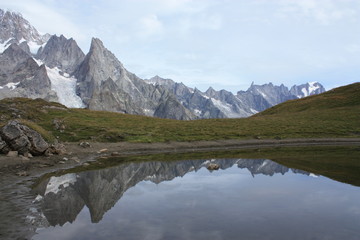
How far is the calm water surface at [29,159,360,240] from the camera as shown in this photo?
17094mm

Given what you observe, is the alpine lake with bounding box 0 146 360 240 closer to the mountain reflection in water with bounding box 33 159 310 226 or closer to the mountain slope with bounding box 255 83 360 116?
the mountain reflection in water with bounding box 33 159 310 226

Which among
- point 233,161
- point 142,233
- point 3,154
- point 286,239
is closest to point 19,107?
point 3,154

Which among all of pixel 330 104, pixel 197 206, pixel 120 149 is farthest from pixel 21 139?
pixel 330 104

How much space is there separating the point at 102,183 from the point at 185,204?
12.0 metres

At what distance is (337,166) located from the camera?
38594 mm

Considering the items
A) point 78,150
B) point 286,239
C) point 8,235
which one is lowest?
point 286,239

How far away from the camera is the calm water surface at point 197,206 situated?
1709 cm

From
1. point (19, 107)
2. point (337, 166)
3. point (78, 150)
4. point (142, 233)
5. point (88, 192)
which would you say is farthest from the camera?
point (19, 107)

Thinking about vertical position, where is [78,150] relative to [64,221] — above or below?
above

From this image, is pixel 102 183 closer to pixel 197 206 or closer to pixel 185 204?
pixel 185 204

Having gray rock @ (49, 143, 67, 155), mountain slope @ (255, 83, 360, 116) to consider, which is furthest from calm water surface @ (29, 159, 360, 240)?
mountain slope @ (255, 83, 360, 116)

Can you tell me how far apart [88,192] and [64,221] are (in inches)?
315

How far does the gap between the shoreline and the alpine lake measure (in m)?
4.21

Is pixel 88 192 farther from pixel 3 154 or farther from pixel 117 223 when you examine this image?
pixel 3 154
